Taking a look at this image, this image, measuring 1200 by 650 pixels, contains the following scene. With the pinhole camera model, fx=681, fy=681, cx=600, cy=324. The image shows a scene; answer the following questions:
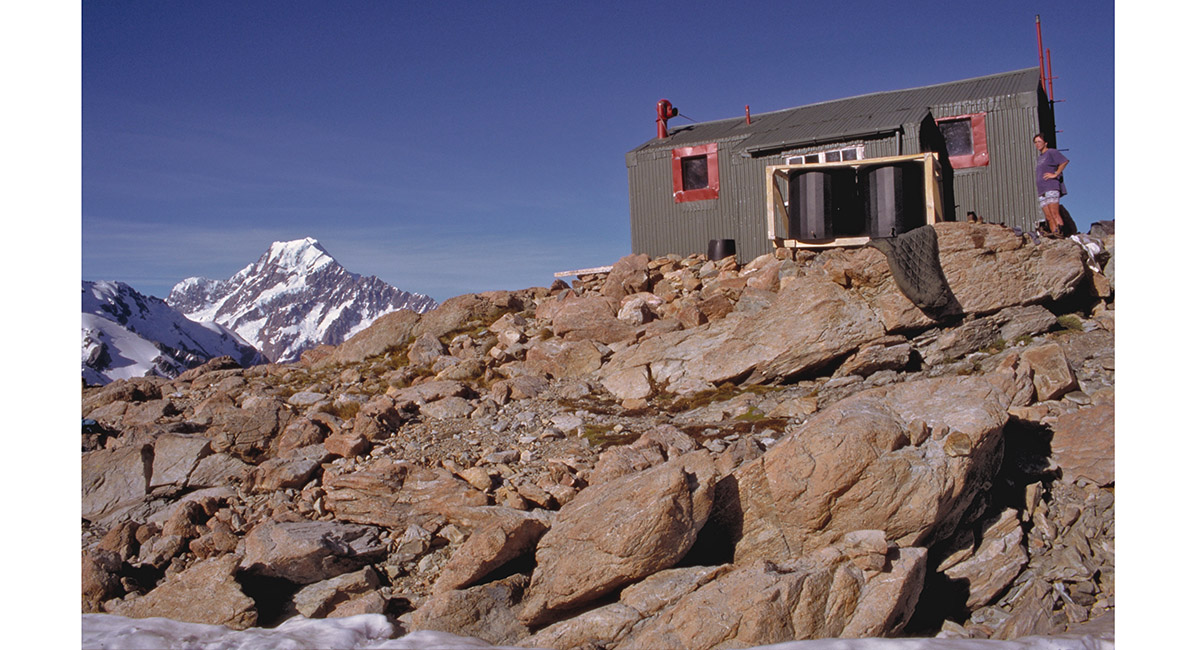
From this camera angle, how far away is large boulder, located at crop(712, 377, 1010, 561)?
259 inches

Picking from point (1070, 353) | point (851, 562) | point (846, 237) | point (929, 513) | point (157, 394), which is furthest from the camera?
point (846, 237)

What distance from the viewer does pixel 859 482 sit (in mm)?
6594

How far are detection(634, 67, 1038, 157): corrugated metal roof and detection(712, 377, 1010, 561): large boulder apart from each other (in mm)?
14255

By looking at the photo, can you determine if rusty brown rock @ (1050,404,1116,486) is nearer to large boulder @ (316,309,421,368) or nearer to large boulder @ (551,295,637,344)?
large boulder @ (551,295,637,344)

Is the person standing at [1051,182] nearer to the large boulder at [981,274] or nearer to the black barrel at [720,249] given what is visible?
the large boulder at [981,274]

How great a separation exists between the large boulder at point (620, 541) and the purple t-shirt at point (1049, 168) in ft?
40.9

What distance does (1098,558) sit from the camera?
22.1 feet

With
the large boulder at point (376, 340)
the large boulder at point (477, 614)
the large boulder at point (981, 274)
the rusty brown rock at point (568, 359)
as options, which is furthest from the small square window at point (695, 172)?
the large boulder at point (477, 614)

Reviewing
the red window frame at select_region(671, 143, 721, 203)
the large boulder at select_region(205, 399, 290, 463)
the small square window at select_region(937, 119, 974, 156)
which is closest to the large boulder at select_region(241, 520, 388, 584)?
the large boulder at select_region(205, 399, 290, 463)

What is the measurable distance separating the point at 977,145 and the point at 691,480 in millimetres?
17484

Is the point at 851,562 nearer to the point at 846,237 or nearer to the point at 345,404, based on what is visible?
the point at 345,404

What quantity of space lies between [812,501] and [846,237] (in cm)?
1083

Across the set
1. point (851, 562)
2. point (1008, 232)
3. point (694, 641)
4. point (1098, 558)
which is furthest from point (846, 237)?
point (694, 641)

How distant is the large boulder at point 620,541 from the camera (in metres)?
6.20
